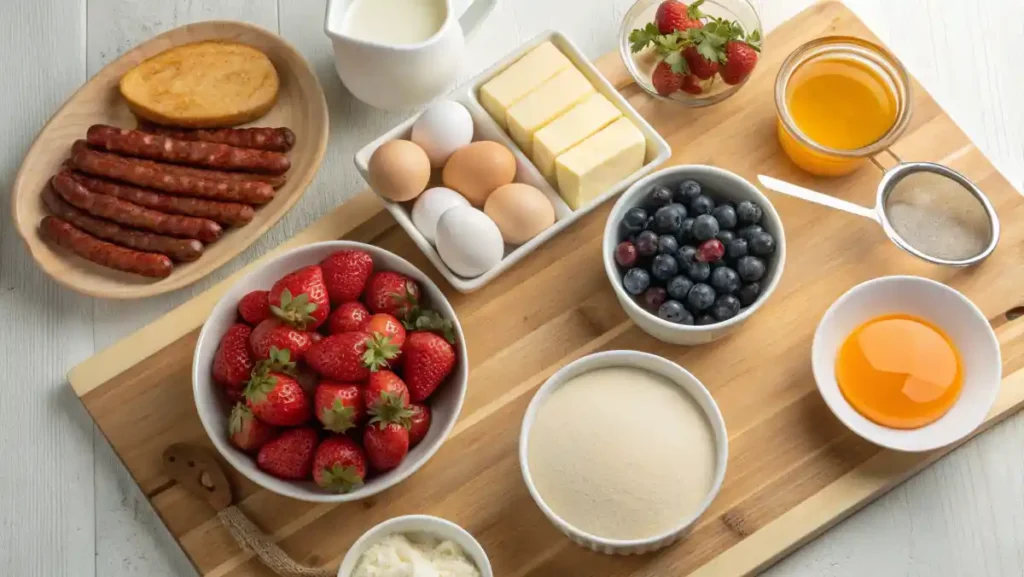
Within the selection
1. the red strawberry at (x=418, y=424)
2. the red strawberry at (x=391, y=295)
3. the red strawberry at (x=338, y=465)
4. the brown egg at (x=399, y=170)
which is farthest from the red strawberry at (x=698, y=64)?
the red strawberry at (x=338, y=465)

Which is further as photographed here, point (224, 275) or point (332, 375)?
point (224, 275)

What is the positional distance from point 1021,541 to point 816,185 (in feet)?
1.89

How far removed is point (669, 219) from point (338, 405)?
0.51 metres

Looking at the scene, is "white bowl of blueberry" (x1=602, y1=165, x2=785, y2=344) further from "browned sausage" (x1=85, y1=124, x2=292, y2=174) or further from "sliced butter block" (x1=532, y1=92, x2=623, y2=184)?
"browned sausage" (x1=85, y1=124, x2=292, y2=174)

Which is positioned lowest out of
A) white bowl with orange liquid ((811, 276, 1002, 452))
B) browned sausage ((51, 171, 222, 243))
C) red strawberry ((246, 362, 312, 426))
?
browned sausage ((51, 171, 222, 243))

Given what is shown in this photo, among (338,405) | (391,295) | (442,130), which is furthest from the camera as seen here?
(442,130)

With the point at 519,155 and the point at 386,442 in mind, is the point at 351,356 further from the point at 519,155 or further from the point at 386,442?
the point at 519,155

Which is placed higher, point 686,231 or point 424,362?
point 686,231

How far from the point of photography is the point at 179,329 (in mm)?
1554

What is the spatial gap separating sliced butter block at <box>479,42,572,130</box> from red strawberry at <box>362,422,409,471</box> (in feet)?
1.71

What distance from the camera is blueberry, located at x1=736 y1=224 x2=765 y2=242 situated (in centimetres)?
146

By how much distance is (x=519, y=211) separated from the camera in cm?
149

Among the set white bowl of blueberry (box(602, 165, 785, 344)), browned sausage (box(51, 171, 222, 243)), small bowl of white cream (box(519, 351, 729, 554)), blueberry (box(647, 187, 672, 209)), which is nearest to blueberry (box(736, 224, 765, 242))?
white bowl of blueberry (box(602, 165, 785, 344))

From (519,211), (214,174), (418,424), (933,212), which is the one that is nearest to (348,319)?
(418,424)
